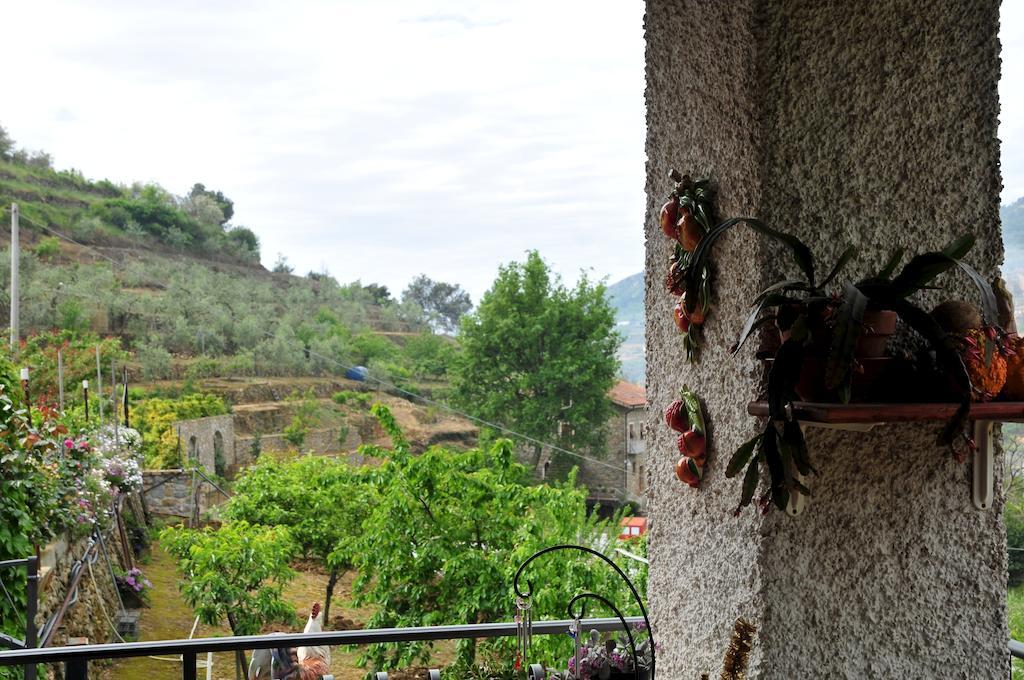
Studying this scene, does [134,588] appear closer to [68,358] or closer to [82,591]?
[82,591]

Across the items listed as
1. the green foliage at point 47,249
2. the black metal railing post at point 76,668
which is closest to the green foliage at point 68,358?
the green foliage at point 47,249

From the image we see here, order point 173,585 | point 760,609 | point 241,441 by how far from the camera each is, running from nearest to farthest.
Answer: point 760,609 < point 173,585 < point 241,441

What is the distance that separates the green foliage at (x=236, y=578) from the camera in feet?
17.0

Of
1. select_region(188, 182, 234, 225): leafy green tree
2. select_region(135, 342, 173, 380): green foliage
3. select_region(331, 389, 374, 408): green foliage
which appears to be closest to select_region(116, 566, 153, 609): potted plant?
select_region(135, 342, 173, 380): green foliage

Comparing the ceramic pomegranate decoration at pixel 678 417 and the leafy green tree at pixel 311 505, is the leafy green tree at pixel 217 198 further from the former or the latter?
the ceramic pomegranate decoration at pixel 678 417

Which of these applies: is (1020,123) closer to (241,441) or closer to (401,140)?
(241,441)

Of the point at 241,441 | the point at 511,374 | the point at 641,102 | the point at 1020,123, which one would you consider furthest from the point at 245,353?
the point at 641,102

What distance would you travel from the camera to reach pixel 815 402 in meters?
0.94

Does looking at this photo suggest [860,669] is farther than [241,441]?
No

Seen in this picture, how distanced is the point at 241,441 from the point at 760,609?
7437 millimetres

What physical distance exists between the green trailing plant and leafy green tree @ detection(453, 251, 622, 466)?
853 centimetres

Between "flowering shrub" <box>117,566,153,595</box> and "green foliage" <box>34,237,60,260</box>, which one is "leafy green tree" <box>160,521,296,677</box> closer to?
"flowering shrub" <box>117,566,153,595</box>

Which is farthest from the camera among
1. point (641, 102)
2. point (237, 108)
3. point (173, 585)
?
point (237, 108)

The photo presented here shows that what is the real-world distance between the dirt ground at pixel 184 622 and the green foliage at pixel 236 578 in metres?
0.31
